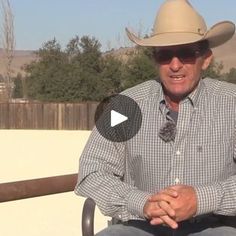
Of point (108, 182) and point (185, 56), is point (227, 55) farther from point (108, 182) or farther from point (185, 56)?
point (108, 182)

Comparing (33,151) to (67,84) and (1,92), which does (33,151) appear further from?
(1,92)

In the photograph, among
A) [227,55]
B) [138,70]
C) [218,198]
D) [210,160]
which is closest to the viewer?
[218,198]

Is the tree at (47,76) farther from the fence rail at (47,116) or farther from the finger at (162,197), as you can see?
the finger at (162,197)

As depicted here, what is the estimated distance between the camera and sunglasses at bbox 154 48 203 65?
7.85 feet

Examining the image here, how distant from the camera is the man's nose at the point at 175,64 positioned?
2.38 metres

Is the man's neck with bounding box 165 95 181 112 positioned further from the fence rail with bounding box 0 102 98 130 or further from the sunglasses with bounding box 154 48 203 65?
the fence rail with bounding box 0 102 98 130

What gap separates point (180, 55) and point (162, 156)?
34 centimetres

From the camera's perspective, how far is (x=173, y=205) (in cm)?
210

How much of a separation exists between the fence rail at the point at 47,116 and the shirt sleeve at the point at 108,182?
23529 millimetres

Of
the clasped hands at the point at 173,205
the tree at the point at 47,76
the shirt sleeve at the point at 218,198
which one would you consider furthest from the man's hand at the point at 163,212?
the tree at the point at 47,76

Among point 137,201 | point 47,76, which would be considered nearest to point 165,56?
point 137,201

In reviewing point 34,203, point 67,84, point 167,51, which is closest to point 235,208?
point 167,51

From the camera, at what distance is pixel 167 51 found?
2400 millimetres

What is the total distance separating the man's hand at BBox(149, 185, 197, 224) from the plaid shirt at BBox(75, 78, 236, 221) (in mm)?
126
